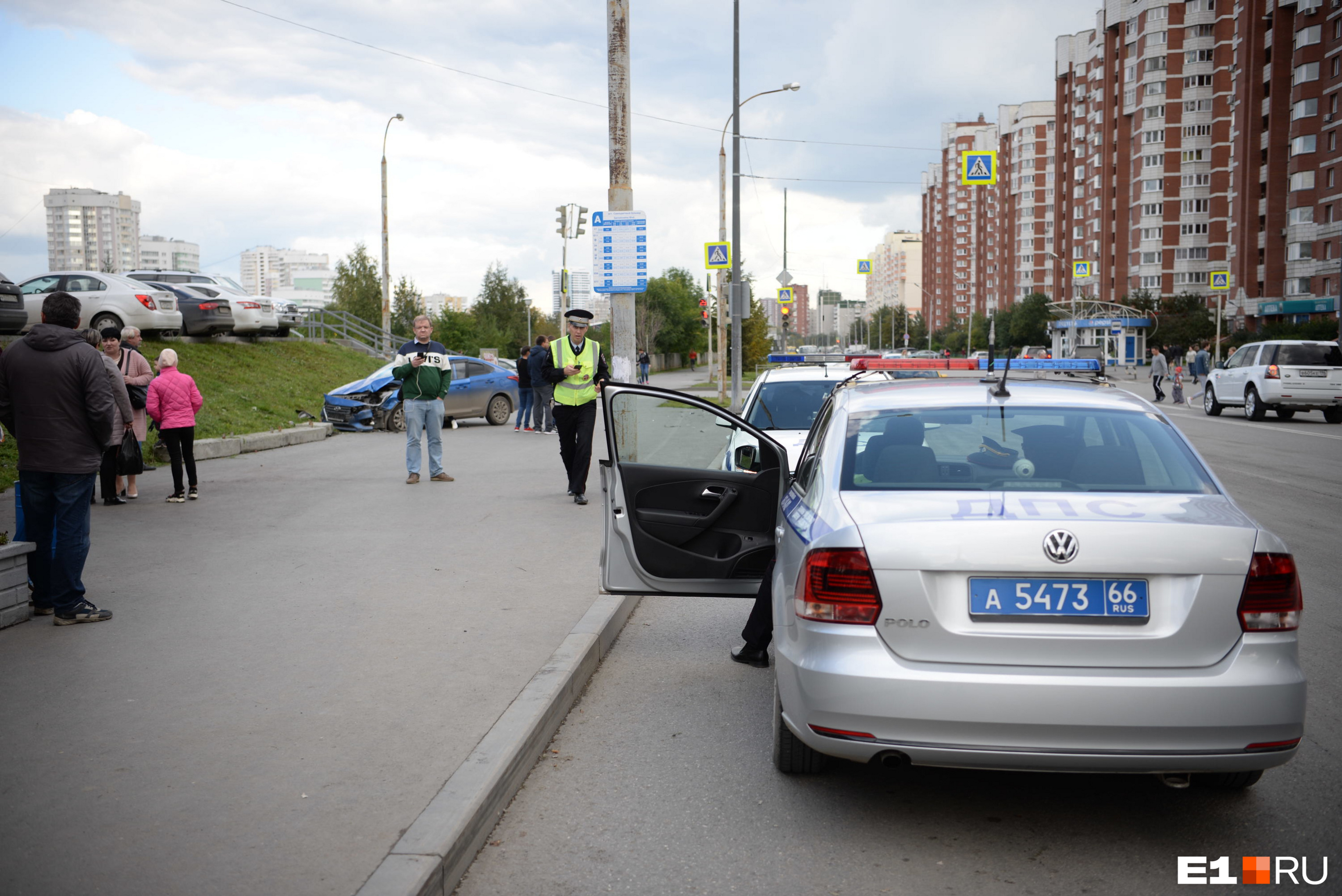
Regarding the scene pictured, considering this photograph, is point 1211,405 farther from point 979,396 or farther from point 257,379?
point 979,396

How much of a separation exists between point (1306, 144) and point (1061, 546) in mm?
76943

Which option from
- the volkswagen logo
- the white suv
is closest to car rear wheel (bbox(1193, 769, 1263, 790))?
the volkswagen logo

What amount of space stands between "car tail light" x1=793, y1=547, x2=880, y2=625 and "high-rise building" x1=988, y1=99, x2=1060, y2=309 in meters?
127

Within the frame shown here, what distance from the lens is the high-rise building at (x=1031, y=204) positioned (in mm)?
125750

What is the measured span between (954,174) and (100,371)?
168 meters

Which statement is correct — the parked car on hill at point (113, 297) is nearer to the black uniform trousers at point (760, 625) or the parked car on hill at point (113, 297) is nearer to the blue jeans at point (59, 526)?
the blue jeans at point (59, 526)

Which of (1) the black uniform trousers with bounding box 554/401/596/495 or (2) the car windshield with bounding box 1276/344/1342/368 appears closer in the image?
(1) the black uniform trousers with bounding box 554/401/596/495

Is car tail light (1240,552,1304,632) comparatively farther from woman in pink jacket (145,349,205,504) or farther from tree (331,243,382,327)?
tree (331,243,382,327)

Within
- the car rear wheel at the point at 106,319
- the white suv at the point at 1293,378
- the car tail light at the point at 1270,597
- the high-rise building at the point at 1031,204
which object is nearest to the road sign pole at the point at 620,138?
the car tail light at the point at 1270,597

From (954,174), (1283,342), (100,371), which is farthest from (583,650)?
(954,174)

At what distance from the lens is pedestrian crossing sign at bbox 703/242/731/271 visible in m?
29.5

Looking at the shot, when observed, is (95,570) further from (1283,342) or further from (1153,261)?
(1153,261)

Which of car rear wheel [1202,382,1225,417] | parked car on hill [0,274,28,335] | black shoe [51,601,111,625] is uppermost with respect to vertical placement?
parked car on hill [0,274,28,335]

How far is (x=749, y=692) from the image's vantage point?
5.31 m
